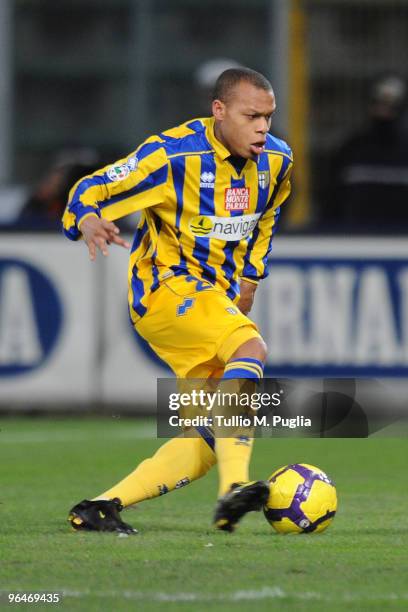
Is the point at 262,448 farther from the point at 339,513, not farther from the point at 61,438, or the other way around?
the point at 339,513

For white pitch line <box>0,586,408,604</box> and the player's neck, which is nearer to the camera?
white pitch line <box>0,586,408,604</box>

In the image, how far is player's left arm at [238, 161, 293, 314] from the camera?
637 cm

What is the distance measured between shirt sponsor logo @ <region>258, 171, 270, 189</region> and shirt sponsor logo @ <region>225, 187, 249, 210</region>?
0.26 ft

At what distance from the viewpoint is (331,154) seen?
1270cm

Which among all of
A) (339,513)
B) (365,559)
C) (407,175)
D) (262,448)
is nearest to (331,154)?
(407,175)

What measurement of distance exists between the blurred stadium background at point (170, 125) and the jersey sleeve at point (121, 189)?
493cm

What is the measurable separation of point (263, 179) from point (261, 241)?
10.7 inches

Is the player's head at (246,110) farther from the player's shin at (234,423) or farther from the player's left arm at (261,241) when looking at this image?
the player's shin at (234,423)

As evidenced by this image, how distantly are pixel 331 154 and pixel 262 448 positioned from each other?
3679 mm

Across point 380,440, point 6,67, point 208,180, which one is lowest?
point 380,440

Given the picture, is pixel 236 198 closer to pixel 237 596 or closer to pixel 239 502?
pixel 239 502

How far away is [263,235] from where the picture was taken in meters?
6.40

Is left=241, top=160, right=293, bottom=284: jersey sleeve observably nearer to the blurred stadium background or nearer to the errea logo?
the errea logo

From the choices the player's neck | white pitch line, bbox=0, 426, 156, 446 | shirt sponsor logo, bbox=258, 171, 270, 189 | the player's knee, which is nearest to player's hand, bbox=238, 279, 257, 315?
shirt sponsor logo, bbox=258, 171, 270, 189
